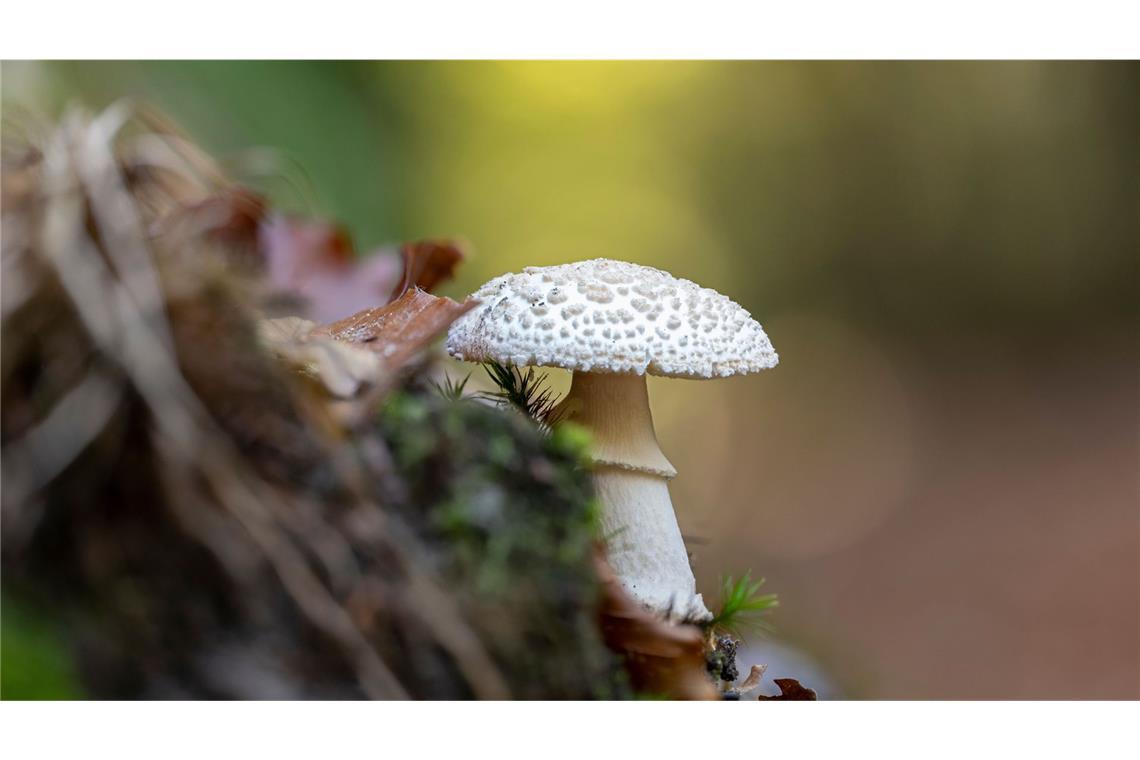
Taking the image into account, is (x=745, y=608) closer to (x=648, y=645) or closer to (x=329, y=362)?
(x=648, y=645)

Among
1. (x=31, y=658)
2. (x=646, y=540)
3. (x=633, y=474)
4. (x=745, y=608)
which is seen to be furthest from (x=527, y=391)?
(x=31, y=658)

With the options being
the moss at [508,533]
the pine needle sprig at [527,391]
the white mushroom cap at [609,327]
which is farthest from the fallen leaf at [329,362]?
the pine needle sprig at [527,391]

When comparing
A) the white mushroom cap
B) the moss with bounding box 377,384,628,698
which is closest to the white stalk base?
the white mushroom cap

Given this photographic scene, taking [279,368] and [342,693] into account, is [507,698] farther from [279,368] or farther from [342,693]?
[279,368]

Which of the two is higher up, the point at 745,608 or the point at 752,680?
the point at 745,608

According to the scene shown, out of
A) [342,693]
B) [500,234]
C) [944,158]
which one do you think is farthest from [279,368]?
[944,158]
